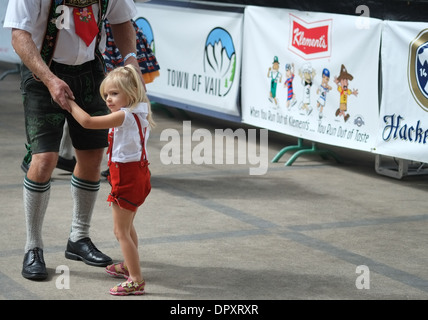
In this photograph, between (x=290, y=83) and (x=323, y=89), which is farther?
(x=290, y=83)

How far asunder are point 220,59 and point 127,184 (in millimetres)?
5128

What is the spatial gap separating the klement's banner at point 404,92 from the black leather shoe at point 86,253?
321 centimetres

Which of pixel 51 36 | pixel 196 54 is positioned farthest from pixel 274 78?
pixel 51 36

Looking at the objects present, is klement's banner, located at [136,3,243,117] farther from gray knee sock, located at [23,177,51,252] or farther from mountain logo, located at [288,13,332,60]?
gray knee sock, located at [23,177,51,252]

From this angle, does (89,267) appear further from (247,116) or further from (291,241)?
(247,116)

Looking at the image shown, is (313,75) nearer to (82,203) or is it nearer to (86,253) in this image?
(82,203)

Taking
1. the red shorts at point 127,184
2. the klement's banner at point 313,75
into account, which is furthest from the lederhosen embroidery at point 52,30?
the klement's banner at point 313,75

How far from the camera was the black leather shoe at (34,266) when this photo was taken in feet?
15.8

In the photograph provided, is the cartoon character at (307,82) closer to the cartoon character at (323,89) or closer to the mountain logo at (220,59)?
the cartoon character at (323,89)

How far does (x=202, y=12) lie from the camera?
988 cm

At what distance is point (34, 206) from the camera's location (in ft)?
16.2

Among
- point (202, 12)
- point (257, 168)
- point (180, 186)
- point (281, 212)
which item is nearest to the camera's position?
point (281, 212)

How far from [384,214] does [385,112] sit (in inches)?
52.0
